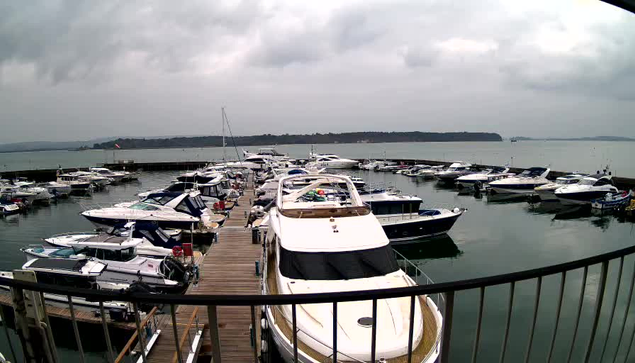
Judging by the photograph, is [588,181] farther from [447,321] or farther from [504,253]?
[447,321]

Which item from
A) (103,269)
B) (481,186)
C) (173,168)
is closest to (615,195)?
(481,186)

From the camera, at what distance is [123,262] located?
12.4m

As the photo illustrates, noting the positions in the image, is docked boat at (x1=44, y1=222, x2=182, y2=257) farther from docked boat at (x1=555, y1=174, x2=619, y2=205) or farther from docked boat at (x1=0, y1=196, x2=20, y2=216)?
docked boat at (x1=555, y1=174, x2=619, y2=205)

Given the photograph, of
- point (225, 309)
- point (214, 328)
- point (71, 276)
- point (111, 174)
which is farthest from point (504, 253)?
point (111, 174)

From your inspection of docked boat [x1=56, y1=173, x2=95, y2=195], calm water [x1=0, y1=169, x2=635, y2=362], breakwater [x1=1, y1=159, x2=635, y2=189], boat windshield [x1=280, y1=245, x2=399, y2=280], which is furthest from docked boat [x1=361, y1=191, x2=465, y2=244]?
docked boat [x1=56, y1=173, x2=95, y2=195]

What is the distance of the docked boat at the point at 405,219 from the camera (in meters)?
18.8

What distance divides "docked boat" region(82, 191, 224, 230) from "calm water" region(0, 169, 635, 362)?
8.75 feet

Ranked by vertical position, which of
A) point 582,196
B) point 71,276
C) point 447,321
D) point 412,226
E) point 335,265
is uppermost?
point 447,321

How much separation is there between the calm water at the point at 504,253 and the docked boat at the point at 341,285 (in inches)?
170

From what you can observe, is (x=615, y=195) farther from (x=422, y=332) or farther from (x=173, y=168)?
(x=173, y=168)

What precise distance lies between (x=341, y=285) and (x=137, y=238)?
478 inches

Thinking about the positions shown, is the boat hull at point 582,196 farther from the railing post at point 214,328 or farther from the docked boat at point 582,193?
the railing post at point 214,328

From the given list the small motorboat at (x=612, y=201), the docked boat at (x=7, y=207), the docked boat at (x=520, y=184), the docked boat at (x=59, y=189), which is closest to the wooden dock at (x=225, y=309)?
the docked boat at (x=7, y=207)

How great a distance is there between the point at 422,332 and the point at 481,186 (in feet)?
124
